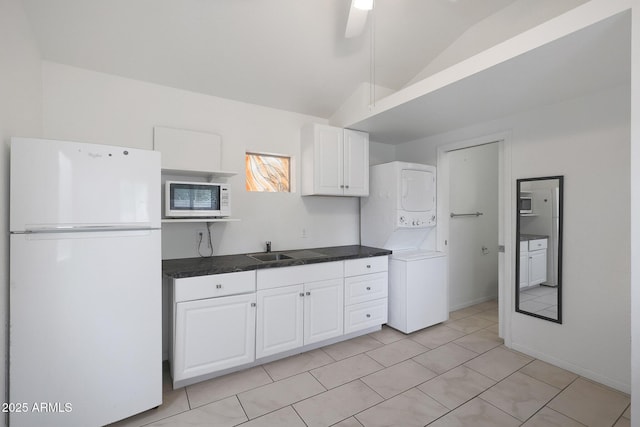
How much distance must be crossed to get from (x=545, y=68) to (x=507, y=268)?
1860 mm

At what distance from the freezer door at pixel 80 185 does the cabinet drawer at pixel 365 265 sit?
174cm

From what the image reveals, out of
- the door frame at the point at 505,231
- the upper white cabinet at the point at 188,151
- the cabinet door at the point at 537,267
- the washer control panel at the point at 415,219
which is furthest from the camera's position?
the washer control panel at the point at 415,219

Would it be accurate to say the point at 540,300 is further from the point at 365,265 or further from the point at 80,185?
the point at 80,185

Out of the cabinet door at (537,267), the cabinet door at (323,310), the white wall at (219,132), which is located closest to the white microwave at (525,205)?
the cabinet door at (537,267)

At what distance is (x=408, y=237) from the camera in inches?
136

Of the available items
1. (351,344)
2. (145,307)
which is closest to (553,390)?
(351,344)

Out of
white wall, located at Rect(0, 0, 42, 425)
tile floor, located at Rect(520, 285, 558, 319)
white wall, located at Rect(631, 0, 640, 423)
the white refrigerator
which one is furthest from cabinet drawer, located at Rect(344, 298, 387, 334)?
white wall, located at Rect(0, 0, 42, 425)

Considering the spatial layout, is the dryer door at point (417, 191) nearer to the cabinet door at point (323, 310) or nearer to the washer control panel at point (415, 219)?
the washer control panel at point (415, 219)

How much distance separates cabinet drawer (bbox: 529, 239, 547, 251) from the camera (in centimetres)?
261

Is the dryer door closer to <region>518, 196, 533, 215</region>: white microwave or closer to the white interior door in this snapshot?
the white interior door

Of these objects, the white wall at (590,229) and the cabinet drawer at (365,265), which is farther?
the cabinet drawer at (365,265)

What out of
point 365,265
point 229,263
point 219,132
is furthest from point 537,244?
point 219,132

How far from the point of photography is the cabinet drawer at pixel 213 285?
2061mm

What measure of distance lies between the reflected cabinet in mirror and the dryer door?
35.4 inches
